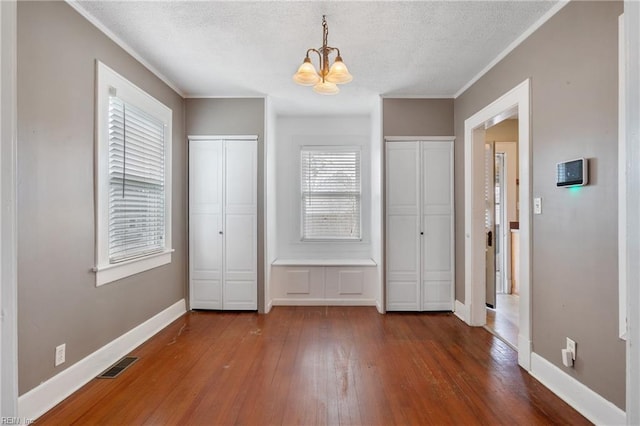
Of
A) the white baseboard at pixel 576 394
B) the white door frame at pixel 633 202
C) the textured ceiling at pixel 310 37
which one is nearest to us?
the white door frame at pixel 633 202

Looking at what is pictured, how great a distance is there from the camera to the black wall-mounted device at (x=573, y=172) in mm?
1992

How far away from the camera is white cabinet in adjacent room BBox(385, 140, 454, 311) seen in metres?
3.99

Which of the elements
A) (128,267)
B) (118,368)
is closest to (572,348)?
(118,368)

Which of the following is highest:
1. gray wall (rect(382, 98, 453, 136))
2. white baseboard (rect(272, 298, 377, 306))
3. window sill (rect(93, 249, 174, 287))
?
gray wall (rect(382, 98, 453, 136))

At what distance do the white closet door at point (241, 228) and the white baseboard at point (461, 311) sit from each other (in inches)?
96.1

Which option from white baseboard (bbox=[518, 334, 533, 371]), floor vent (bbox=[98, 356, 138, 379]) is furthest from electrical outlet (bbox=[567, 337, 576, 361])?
floor vent (bbox=[98, 356, 138, 379])

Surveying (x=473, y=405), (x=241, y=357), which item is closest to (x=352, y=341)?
(x=241, y=357)

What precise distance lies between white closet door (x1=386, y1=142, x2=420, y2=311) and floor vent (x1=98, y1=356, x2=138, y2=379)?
9.05ft

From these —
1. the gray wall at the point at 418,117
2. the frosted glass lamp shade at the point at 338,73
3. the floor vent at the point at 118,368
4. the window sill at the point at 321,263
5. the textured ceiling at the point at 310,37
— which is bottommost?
the floor vent at the point at 118,368

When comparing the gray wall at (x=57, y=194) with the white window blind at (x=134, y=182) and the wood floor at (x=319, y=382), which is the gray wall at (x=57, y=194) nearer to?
the white window blind at (x=134, y=182)

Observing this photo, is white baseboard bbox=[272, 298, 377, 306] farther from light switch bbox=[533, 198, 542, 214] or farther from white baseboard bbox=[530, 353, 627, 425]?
light switch bbox=[533, 198, 542, 214]

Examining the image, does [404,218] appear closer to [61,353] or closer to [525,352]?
[525,352]

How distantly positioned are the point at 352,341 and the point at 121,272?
217 centimetres

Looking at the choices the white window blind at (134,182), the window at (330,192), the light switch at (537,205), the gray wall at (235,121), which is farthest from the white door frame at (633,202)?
the window at (330,192)
